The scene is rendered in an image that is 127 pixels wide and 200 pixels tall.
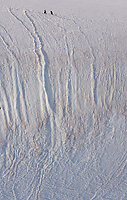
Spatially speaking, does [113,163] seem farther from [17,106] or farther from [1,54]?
[1,54]

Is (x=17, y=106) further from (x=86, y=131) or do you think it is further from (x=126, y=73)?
(x=126, y=73)

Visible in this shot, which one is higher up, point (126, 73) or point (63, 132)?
point (126, 73)

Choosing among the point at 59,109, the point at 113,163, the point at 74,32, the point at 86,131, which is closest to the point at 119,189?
the point at 113,163

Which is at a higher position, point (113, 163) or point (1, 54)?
point (1, 54)

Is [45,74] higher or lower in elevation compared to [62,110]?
higher

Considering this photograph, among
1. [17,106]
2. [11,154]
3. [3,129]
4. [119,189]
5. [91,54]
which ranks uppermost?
[91,54]

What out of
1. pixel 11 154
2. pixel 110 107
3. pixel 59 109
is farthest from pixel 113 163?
pixel 11 154
